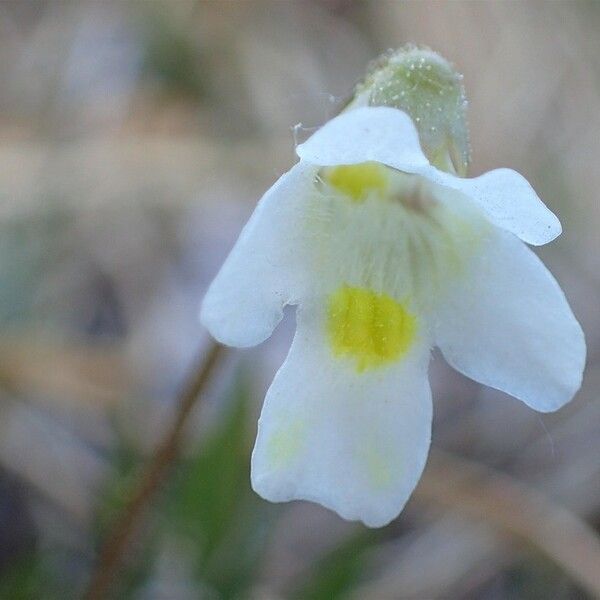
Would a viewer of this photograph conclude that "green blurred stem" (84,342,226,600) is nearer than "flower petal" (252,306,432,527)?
No

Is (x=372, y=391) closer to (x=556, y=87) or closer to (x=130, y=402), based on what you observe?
(x=130, y=402)

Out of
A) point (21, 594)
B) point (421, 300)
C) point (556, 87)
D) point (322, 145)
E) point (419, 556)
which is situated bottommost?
point (21, 594)

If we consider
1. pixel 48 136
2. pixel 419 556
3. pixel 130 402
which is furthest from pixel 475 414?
pixel 48 136

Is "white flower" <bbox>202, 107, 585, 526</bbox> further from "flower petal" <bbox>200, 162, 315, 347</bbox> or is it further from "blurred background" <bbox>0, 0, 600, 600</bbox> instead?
"blurred background" <bbox>0, 0, 600, 600</bbox>

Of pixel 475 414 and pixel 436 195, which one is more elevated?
pixel 436 195

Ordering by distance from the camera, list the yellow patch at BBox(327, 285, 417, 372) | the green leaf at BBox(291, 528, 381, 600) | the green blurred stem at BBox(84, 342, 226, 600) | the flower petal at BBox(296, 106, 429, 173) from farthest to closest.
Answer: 1. the green leaf at BBox(291, 528, 381, 600)
2. the green blurred stem at BBox(84, 342, 226, 600)
3. the yellow patch at BBox(327, 285, 417, 372)
4. the flower petal at BBox(296, 106, 429, 173)

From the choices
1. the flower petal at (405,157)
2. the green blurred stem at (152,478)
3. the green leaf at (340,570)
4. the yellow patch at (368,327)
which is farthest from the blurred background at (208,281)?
the flower petal at (405,157)

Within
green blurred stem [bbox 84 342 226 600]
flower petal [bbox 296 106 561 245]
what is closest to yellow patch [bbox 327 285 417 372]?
flower petal [bbox 296 106 561 245]
